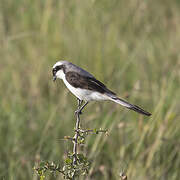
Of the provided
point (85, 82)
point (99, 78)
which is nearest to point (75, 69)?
point (85, 82)

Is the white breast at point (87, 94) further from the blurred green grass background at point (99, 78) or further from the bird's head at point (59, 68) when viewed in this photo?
the blurred green grass background at point (99, 78)

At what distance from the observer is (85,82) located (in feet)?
8.89

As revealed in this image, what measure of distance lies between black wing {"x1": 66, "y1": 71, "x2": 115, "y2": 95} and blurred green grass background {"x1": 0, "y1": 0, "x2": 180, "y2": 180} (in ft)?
2.72

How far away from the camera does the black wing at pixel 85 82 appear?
8.87 ft

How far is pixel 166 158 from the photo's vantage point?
4.24m

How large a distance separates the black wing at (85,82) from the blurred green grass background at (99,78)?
83 centimetres

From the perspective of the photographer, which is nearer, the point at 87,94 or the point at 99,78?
the point at 87,94

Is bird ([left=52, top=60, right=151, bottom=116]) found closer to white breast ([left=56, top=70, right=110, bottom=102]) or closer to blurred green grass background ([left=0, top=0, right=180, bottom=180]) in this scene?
white breast ([left=56, top=70, right=110, bottom=102])

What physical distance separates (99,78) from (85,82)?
2259 mm

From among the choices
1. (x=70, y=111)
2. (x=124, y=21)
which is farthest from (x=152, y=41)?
(x=70, y=111)

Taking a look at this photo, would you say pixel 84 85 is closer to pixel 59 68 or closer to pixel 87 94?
pixel 87 94

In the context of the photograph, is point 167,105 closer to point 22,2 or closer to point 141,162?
point 141,162

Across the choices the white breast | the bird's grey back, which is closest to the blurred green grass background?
the white breast

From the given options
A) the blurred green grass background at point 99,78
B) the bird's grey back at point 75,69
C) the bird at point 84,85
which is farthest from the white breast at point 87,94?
the blurred green grass background at point 99,78
